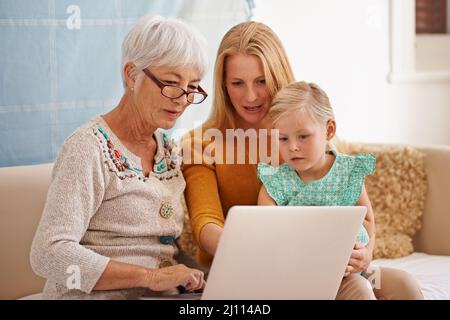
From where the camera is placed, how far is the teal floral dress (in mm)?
1737

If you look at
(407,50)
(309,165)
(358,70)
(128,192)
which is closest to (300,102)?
(309,165)

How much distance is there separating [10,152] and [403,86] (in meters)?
2.14

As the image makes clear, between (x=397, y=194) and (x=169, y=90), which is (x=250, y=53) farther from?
(x=397, y=194)

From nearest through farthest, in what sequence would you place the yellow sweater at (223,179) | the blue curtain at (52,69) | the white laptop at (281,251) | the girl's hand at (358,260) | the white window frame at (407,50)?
1. the white laptop at (281,251)
2. the girl's hand at (358,260)
3. the yellow sweater at (223,179)
4. the blue curtain at (52,69)
5. the white window frame at (407,50)

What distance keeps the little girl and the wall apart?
1.41 m

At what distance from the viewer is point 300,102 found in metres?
1.70

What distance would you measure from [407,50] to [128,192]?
2.39 meters

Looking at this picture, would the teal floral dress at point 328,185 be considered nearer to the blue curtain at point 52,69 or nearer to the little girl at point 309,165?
the little girl at point 309,165

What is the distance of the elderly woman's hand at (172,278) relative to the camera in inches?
59.8

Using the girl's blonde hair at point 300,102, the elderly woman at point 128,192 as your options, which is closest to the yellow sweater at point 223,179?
the elderly woman at point 128,192

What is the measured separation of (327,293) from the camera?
1.38 m

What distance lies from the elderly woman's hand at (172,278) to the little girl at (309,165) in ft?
1.00

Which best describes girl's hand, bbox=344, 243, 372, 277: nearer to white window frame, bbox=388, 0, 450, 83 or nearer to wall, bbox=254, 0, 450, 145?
wall, bbox=254, 0, 450, 145
